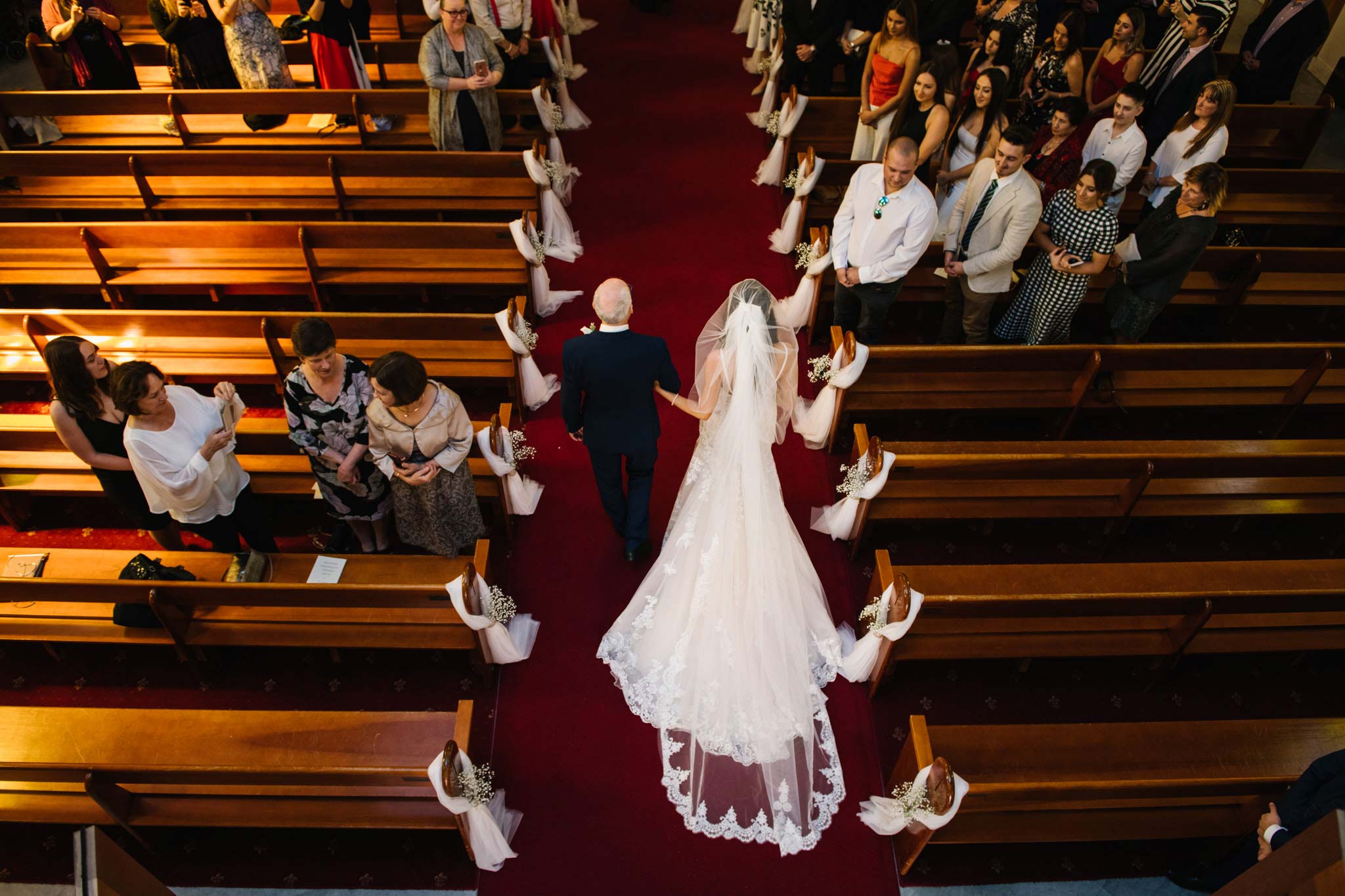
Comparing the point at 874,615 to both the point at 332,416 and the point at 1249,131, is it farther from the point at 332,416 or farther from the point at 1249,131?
the point at 1249,131

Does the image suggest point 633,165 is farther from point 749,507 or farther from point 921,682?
point 921,682

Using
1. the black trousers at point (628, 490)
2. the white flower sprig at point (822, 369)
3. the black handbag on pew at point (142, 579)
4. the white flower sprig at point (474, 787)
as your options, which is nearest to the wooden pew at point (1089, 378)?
the white flower sprig at point (822, 369)

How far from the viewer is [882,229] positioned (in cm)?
446

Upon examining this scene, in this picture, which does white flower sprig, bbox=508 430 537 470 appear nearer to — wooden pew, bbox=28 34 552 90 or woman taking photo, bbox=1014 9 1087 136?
wooden pew, bbox=28 34 552 90

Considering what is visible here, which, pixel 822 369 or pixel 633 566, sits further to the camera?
pixel 822 369

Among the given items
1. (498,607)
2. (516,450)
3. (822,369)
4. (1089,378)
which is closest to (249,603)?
(498,607)

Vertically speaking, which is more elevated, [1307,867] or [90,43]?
[90,43]

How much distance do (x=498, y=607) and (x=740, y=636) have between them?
1091 mm

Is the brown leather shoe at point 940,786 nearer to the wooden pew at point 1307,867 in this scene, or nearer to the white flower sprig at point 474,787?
the wooden pew at point 1307,867

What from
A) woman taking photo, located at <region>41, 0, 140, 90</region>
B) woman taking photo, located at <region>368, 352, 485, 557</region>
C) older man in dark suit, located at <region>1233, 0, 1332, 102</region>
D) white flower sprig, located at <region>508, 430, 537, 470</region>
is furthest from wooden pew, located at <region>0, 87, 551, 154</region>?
older man in dark suit, located at <region>1233, 0, 1332, 102</region>

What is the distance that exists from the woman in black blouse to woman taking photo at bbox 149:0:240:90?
6.83m

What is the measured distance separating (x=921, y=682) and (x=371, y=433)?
2813 mm

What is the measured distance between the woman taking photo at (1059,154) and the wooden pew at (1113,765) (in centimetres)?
316

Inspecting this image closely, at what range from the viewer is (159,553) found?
13.1 feet
